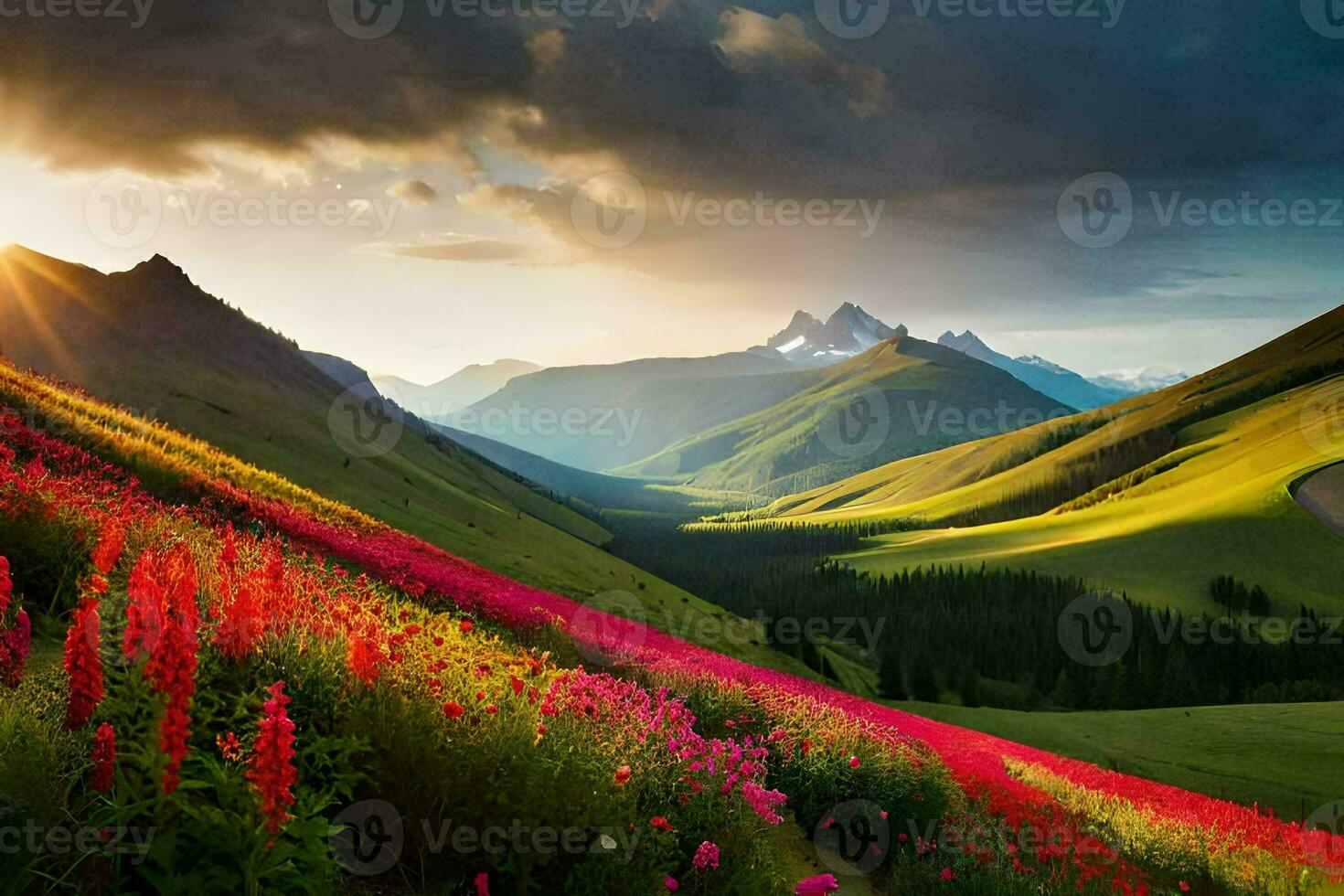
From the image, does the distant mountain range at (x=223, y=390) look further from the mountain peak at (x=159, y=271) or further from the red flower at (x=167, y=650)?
the red flower at (x=167, y=650)

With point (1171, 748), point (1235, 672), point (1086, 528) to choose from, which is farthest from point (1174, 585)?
point (1171, 748)

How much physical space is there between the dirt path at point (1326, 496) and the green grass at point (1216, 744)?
124 metres

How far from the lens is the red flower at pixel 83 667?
4.80 metres

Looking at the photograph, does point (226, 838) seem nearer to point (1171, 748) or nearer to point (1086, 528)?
point (1171, 748)

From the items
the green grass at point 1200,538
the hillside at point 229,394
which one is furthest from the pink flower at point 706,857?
the green grass at point 1200,538

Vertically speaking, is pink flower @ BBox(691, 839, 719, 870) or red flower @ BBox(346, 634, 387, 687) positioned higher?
red flower @ BBox(346, 634, 387, 687)

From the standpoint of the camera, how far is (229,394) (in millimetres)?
55031
